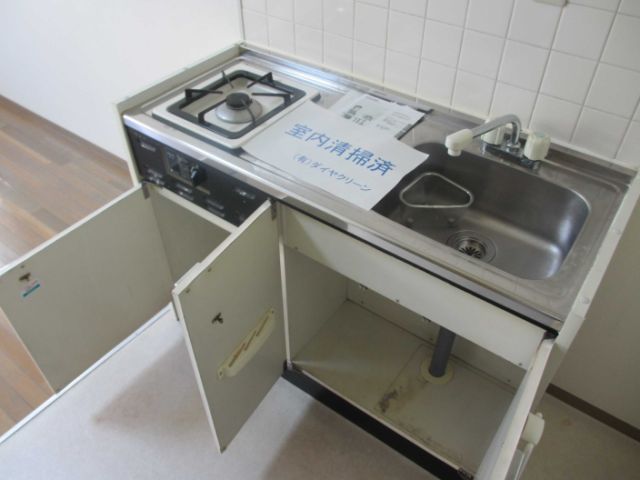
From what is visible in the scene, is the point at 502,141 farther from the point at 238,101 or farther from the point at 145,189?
the point at 145,189

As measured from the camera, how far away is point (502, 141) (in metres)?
1.22

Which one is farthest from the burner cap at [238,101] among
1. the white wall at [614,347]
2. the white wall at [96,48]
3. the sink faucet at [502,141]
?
the white wall at [614,347]

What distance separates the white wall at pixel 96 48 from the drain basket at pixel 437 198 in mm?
799

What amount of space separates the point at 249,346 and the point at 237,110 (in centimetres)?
60

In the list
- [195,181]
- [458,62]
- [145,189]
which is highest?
[458,62]

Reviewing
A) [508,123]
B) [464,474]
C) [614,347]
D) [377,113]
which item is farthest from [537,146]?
[464,474]

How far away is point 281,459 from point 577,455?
896 millimetres

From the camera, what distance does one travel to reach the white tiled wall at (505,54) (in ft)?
3.42

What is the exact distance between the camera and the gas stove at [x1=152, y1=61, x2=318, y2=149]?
124 centimetres

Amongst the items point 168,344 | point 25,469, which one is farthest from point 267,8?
point 25,469

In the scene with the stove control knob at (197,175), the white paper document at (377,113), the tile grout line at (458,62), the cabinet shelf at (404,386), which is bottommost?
the cabinet shelf at (404,386)

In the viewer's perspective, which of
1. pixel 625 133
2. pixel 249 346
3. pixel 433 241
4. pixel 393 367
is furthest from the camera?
pixel 393 367

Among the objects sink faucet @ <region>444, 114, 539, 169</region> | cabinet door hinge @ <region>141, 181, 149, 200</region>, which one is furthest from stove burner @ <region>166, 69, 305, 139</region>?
sink faucet @ <region>444, 114, 539, 169</region>

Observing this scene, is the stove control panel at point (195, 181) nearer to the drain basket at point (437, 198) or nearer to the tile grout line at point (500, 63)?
the drain basket at point (437, 198)
